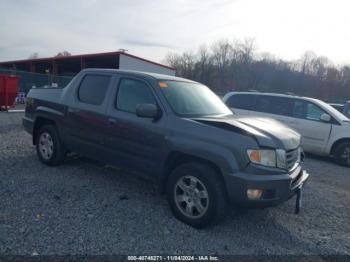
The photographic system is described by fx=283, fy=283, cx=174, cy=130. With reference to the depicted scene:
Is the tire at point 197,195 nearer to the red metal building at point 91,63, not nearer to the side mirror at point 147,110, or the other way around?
the side mirror at point 147,110

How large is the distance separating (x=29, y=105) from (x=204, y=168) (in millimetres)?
4456

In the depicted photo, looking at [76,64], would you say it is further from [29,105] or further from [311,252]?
[311,252]

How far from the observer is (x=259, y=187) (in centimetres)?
317

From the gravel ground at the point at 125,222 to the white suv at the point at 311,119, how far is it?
9.87ft

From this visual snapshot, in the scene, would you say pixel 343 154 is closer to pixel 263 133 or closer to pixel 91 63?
pixel 263 133

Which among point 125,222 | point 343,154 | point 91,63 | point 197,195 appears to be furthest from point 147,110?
point 91,63

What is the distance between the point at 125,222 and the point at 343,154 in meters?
6.95

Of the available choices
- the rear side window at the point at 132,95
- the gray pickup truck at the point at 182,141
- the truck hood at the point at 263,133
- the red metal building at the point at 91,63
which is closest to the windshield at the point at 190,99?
the gray pickup truck at the point at 182,141

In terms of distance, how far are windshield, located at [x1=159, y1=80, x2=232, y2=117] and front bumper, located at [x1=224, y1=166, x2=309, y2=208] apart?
3.80ft

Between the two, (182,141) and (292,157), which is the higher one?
(182,141)

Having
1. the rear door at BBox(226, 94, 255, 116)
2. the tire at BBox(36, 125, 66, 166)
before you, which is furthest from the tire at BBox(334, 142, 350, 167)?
the tire at BBox(36, 125, 66, 166)

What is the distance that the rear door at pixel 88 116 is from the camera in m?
4.57

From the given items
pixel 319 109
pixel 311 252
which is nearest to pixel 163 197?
pixel 311 252

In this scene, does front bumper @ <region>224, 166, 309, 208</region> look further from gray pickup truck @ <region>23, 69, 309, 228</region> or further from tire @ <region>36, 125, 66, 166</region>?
tire @ <region>36, 125, 66, 166</region>
